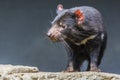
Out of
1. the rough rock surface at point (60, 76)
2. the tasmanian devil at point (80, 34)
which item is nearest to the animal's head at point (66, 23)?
the tasmanian devil at point (80, 34)

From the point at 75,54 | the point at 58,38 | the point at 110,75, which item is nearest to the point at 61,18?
the point at 58,38

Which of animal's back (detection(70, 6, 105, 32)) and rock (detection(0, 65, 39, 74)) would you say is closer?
rock (detection(0, 65, 39, 74))

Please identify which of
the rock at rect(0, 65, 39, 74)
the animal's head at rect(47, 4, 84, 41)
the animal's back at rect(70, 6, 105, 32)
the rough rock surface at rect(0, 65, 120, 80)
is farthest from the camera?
the animal's back at rect(70, 6, 105, 32)

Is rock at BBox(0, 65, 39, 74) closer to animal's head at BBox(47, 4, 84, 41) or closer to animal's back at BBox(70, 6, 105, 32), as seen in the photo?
animal's head at BBox(47, 4, 84, 41)

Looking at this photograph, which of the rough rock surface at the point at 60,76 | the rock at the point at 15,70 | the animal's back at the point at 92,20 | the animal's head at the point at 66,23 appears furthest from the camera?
the animal's back at the point at 92,20

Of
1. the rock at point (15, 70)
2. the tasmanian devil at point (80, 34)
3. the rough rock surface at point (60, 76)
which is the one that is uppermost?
the tasmanian devil at point (80, 34)

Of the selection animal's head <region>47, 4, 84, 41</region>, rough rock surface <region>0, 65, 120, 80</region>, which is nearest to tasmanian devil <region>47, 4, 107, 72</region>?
animal's head <region>47, 4, 84, 41</region>

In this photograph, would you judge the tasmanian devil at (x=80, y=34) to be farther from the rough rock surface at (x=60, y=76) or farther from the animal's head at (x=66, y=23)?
the rough rock surface at (x=60, y=76)

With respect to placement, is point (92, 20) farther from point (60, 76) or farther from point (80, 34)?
point (60, 76)
